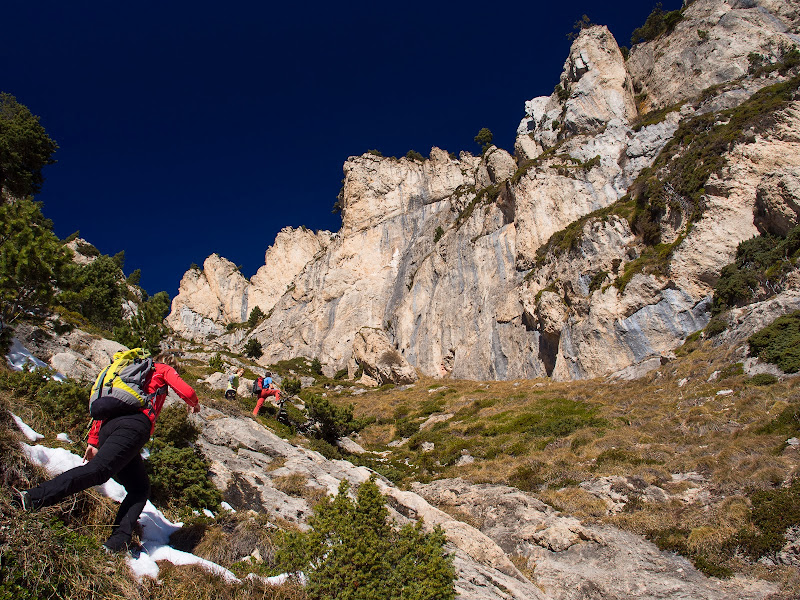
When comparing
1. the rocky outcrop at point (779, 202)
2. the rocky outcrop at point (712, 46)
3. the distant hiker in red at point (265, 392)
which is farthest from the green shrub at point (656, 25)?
the distant hiker in red at point (265, 392)

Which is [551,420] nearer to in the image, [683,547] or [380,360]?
[683,547]

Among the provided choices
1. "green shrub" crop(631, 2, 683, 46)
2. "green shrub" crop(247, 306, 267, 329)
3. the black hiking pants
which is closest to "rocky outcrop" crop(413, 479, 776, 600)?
the black hiking pants

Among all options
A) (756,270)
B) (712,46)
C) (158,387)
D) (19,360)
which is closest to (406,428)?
(19,360)

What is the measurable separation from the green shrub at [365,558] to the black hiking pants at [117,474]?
1.54m

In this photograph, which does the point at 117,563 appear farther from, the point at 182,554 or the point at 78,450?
the point at 78,450

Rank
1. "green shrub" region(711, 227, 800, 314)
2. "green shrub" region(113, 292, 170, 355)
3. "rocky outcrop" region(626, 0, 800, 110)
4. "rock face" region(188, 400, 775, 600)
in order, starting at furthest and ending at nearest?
"rocky outcrop" region(626, 0, 800, 110)
"green shrub" region(711, 227, 800, 314)
"green shrub" region(113, 292, 170, 355)
"rock face" region(188, 400, 775, 600)

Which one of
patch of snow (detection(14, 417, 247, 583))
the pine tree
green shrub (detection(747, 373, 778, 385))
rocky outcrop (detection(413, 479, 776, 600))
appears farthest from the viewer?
green shrub (detection(747, 373, 778, 385))

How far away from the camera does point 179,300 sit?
104 metres

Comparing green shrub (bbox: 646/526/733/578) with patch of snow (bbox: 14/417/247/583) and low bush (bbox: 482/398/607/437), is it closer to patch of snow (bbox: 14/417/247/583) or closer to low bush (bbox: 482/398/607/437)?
patch of snow (bbox: 14/417/247/583)

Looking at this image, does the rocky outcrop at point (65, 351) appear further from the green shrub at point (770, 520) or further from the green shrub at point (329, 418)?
the green shrub at point (770, 520)

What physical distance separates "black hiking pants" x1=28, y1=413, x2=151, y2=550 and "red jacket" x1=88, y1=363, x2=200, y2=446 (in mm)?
239

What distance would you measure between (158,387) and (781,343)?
21.2 meters

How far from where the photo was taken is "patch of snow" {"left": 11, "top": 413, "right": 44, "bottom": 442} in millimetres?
5113

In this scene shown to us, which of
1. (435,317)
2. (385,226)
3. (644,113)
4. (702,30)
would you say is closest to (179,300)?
(385,226)
